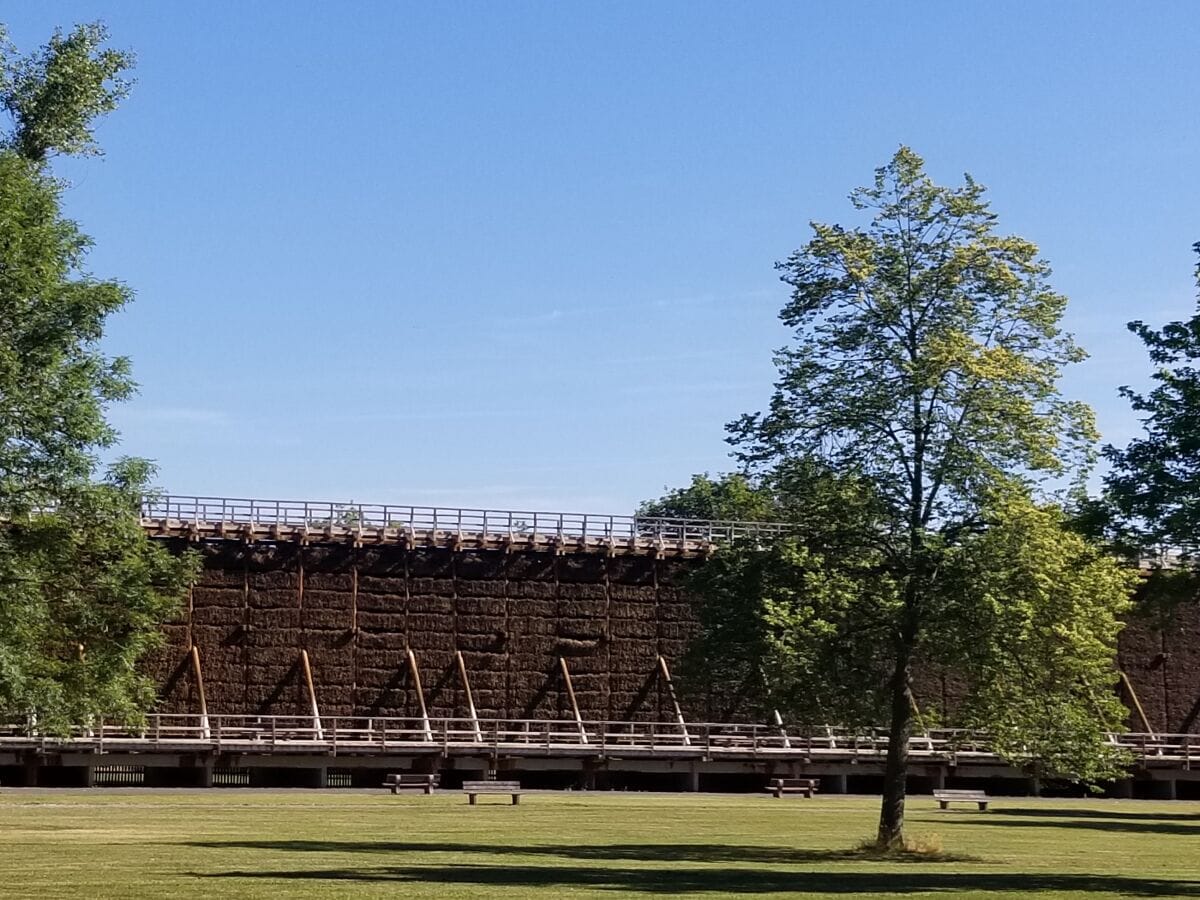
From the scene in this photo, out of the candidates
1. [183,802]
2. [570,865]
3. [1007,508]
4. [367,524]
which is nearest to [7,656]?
[570,865]

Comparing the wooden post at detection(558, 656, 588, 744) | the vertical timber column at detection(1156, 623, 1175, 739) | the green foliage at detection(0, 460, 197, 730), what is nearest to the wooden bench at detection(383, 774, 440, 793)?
the wooden post at detection(558, 656, 588, 744)

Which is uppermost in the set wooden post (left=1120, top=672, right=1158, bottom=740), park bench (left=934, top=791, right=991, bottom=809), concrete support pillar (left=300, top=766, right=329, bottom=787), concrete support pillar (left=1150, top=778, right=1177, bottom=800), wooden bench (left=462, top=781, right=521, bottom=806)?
wooden post (left=1120, top=672, right=1158, bottom=740)

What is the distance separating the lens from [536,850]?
32.4 metres

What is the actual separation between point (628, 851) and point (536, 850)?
1678 mm

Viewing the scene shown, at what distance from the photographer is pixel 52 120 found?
33938 millimetres

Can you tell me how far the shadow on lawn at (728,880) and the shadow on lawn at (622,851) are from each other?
8.67 ft

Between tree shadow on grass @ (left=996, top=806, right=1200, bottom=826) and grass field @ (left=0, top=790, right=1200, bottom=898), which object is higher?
tree shadow on grass @ (left=996, top=806, right=1200, bottom=826)

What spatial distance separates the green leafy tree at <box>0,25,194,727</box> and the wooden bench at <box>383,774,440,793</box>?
24921 mm

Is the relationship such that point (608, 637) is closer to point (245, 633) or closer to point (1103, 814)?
point (245, 633)

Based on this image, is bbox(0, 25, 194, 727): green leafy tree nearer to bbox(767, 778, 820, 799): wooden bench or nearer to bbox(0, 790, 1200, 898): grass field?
bbox(0, 790, 1200, 898): grass field

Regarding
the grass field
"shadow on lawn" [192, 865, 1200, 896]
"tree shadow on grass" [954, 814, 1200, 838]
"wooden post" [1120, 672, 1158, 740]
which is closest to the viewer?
the grass field

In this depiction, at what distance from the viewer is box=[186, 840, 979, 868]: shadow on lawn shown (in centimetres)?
3114

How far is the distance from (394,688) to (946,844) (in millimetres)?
41736

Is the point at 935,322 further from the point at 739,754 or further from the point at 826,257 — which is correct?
the point at 739,754
